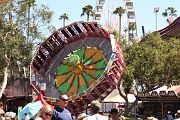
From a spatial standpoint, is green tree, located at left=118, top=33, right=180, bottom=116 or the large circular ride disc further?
green tree, located at left=118, top=33, right=180, bottom=116

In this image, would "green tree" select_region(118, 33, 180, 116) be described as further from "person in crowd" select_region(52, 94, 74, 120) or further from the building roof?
"person in crowd" select_region(52, 94, 74, 120)

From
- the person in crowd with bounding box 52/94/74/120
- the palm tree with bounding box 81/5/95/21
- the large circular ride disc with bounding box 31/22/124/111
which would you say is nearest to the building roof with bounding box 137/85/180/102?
the large circular ride disc with bounding box 31/22/124/111

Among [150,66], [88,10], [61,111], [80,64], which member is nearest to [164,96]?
[80,64]

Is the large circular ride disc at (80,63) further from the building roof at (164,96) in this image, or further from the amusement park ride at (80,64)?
the building roof at (164,96)

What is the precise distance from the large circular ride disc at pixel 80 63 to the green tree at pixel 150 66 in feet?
31.0

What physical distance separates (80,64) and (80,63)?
3.0 inches

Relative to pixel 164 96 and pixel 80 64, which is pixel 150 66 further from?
pixel 164 96

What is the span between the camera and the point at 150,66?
132ft

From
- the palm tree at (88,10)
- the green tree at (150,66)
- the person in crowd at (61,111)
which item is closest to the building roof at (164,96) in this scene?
the green tree at (150,66)

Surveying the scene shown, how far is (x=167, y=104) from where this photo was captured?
1139 inches

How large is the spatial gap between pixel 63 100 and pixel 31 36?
3307cm

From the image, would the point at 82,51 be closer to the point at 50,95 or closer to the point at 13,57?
the point at 50,95

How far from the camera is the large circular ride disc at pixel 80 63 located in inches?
1047

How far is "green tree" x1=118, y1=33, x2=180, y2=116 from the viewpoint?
131ft
